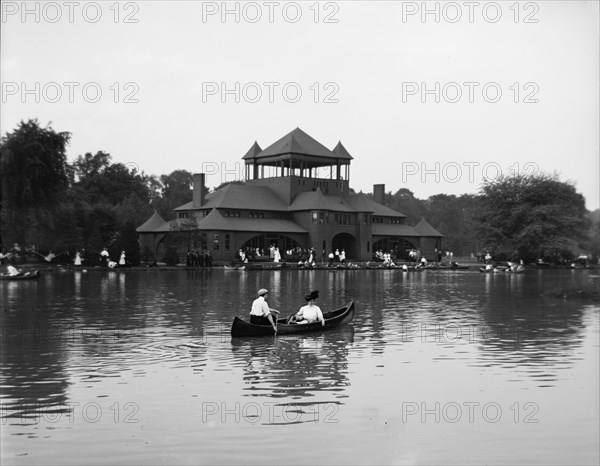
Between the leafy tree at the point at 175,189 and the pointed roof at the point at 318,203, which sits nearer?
the pointed roof at the point at 318,203

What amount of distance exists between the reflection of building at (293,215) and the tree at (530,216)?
621 inches

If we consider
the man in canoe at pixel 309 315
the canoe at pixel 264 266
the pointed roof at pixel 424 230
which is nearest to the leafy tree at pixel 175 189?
the pointed roof at pixel 424 230

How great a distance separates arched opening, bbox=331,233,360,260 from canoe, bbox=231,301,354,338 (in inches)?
2798

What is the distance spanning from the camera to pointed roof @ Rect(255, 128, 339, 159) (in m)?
97.4

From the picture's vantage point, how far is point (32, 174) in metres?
52.8

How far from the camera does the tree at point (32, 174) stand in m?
52.4

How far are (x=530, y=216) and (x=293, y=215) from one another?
89.1 ft

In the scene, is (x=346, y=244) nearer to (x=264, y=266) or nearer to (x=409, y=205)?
(x=264, y=266)

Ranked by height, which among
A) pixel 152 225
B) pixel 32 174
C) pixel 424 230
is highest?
pixel 32 174

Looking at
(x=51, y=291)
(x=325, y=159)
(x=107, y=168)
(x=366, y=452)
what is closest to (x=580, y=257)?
(x=325, y=159)

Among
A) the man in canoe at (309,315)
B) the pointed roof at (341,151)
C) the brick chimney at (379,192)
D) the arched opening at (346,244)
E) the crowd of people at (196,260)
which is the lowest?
the man in canoe at (309,315)

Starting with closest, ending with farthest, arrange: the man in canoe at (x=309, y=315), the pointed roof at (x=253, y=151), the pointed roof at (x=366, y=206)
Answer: the man in canoe at (x=309, y=315)
the pointed roof at (x=366, y=206)
the pointed roof at (x=253, y=151)

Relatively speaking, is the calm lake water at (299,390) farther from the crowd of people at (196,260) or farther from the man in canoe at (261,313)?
the crowd of people at (196,260)

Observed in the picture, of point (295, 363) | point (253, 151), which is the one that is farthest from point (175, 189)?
point (295, 363)
